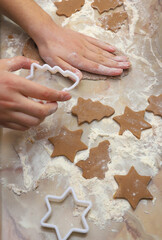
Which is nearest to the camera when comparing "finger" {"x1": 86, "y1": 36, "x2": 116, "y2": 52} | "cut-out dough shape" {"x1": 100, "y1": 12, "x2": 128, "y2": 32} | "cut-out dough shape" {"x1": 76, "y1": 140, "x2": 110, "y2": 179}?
"cut-out dough shape" {"x1": 76, "y1": 140, "x2": 110, "y2": 179}

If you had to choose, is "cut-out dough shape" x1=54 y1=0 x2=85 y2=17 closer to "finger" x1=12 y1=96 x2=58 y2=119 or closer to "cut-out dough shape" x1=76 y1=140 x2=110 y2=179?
"finger" x1=12 y1=96 x2=58 y2=119

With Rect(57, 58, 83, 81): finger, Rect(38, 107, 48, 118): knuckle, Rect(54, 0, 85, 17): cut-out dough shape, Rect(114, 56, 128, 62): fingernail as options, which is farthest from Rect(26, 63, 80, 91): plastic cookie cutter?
Rect(54, 0, 85, 17): cut-out dough shape

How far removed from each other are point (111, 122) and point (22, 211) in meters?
0.54

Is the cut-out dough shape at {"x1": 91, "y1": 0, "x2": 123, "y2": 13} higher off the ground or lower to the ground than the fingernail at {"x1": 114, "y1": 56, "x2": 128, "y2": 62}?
higher

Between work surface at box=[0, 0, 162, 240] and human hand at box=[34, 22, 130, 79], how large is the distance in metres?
0.07

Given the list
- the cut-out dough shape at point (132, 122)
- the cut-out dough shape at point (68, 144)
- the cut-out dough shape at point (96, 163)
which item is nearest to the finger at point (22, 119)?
the cut-out dough shape at point (68, 144)

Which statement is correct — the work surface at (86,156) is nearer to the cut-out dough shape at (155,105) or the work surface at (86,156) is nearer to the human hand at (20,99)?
the cut-out dough shape at (155,105)

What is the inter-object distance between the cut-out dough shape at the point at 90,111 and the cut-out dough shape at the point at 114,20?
1.65 ft

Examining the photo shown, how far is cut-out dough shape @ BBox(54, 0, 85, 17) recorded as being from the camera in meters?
1.34

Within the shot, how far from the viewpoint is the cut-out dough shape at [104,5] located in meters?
1.36

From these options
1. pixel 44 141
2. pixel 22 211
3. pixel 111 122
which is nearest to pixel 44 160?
pixel 44 141

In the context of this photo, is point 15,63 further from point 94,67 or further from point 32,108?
point 94,67

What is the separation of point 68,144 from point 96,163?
15 cm

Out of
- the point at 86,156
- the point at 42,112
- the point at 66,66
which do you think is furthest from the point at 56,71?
the point at 86,156
